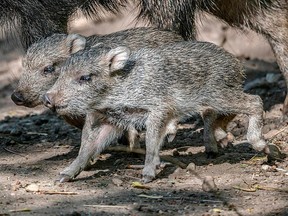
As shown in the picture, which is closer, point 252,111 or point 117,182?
point 117,182

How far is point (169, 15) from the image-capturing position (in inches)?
264

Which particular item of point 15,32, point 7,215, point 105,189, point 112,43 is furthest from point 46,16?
point 7,215

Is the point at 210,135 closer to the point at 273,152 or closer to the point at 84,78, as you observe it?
the point at 273,152

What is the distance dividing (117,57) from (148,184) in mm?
737

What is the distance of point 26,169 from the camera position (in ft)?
18.5

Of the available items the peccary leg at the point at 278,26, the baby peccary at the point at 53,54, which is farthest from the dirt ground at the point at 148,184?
the peccary leg at the point at 278,26

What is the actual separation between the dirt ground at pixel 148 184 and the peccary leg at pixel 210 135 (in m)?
0.06

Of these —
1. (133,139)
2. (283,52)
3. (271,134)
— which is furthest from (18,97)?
(283,52)

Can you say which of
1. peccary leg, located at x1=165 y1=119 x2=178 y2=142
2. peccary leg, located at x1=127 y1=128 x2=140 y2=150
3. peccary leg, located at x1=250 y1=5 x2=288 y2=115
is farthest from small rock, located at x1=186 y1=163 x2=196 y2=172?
peccary leg, located at x1=250 y1=5 x2=288 y2=115

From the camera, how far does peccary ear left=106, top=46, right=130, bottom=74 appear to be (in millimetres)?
5242

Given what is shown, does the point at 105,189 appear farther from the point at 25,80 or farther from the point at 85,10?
the point at 85,10

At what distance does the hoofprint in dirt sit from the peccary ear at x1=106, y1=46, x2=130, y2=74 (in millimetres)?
645

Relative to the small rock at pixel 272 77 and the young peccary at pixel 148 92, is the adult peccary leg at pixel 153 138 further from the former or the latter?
the small rock at pixel 272 77

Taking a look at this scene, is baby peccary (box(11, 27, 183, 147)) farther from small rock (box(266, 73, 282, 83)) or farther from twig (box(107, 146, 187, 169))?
small rock (box(266, 73, 282, 83))
